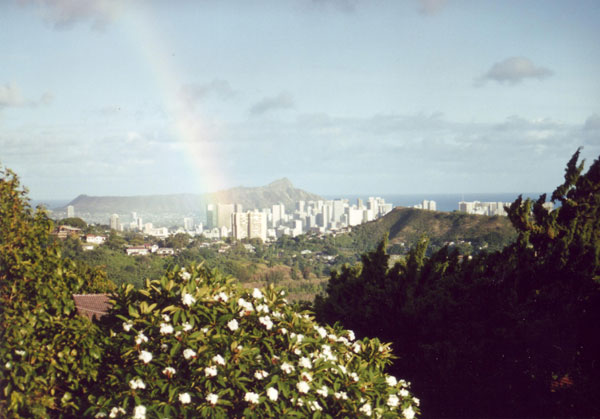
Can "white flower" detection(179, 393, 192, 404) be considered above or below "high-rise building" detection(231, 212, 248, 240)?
above

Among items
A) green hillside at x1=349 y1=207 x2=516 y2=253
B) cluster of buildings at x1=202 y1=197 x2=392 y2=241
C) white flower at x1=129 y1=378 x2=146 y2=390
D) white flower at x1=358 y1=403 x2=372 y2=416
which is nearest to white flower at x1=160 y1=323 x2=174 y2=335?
white flower at x1=129 y1=378 x2=146 y2=390

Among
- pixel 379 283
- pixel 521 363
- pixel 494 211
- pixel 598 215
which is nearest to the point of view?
pixel 521 363

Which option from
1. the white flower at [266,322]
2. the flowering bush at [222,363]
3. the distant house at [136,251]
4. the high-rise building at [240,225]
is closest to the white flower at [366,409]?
the flowering bush at [222,363]

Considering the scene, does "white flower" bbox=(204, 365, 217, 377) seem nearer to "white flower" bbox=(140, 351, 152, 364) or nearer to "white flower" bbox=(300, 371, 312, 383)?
"white flower" bbox=(140, 351, 152, 364)

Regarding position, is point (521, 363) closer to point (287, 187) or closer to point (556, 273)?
point (556, 273)

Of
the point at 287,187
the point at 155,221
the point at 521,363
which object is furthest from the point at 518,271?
the point at 287,187

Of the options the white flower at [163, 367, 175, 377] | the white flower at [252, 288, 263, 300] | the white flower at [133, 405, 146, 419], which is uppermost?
the white flower at [252, 288, 263, 300]

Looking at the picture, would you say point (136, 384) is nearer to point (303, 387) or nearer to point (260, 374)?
point (260, 374)
